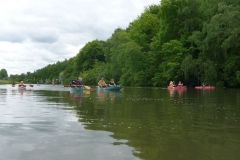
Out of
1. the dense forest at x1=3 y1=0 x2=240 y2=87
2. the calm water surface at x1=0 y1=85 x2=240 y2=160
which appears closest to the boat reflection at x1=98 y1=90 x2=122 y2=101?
the calm water surface at x1=0 y1=85 x2=240 y2=160

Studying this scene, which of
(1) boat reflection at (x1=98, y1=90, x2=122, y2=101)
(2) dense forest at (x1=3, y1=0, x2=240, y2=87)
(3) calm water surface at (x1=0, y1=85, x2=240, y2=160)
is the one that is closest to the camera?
(3) calm water surface at (x1=0, y1=85, x2=240, y2=160)

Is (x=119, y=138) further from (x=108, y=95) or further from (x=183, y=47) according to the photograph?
(x=183, y=47)

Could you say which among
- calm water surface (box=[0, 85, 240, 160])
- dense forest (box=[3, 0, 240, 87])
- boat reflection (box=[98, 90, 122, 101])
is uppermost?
dense forest (box=[3, 0, 240, 87])

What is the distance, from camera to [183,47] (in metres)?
53.1

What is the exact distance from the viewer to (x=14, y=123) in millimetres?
9680

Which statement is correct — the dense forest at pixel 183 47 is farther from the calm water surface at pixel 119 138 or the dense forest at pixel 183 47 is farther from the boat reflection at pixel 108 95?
the calm water surface at pixel 119 138

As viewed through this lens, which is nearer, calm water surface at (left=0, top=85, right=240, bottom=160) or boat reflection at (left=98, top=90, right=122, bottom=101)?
calm water surface at (left=0, top=85, right=240, bottom=160)

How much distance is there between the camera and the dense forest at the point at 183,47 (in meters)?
40.3

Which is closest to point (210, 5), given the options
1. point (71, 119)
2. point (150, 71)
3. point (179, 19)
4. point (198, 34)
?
point (198, 34)

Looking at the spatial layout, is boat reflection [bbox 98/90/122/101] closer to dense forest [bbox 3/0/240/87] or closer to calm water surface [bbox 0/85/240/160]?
calm water surface [bbox 0/85/240/160]

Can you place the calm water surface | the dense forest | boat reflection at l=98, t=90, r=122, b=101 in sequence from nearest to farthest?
the calm water surface → boat reflection at l=98, t=90, r=122, b=101 → the dense forest

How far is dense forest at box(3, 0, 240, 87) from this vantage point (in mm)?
40344

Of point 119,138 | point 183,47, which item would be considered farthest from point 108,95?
point 183,47

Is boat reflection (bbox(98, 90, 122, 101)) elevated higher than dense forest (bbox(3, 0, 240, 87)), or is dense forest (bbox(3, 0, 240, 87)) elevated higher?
dense forest (bbox(3, 0, 240, 87))
